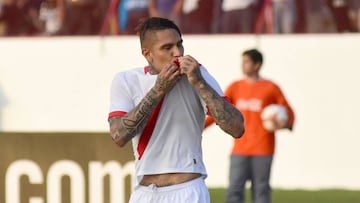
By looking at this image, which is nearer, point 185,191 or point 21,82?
point 185,191

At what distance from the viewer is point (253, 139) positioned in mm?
12438

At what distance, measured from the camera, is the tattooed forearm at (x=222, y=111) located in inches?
247

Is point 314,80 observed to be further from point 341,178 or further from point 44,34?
point 44,34

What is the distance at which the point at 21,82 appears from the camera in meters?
16.6

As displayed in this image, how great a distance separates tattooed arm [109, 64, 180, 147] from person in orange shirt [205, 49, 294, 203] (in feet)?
19.3

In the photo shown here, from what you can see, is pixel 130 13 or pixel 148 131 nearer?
pixel 148 131

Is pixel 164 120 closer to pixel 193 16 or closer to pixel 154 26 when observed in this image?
pixel 154 26

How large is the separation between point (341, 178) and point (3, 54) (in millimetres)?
4720

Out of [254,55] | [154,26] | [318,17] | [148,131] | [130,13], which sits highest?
[130,13]

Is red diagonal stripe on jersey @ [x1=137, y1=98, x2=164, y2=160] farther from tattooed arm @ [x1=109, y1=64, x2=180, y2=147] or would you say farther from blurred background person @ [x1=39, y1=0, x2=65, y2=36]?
blurred background person @ [x1=39, y1=0, x2=65, y2=36]

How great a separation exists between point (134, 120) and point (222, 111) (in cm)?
45

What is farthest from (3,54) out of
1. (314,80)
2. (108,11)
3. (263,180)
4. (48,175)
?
(48,175)

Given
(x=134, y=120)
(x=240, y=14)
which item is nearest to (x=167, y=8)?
(x=240, y=14)

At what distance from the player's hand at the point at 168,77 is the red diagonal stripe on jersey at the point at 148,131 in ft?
0.73
